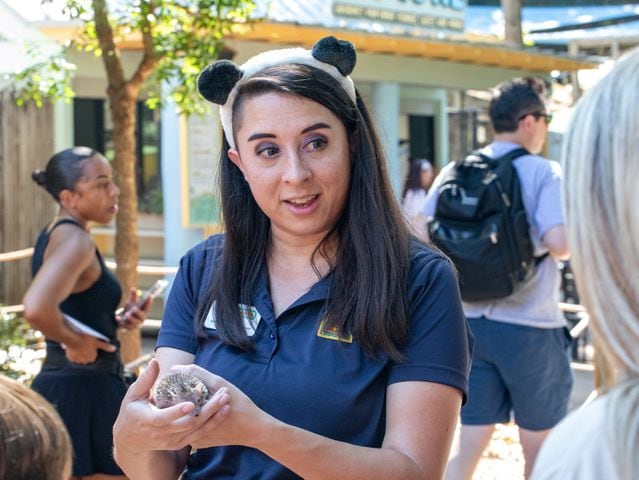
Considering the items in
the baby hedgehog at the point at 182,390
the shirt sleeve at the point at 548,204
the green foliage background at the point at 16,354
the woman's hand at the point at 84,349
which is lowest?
the green foliage background at the point at 16,354

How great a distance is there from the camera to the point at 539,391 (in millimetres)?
4578

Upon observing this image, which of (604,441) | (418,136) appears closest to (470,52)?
(418,136)

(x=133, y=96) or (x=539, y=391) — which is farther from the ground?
(x=133, y=96)

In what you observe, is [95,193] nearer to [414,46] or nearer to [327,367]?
[327,367]

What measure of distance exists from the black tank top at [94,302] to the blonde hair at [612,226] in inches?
132

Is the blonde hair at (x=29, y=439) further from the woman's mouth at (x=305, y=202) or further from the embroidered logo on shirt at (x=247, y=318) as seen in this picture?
the woman's mouth at (x=305, y=202)

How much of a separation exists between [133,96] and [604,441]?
5189 millimetres

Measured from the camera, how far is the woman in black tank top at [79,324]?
420 cm

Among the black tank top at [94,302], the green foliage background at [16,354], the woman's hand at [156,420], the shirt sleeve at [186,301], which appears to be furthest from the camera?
the green foliage background at [16,354]

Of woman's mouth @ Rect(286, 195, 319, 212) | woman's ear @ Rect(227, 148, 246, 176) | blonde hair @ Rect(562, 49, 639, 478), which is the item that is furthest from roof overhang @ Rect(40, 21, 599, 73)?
blonde hair @ Rect(562, 49, 639, 478)

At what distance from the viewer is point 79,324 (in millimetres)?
4262

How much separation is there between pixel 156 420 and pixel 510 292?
277 centimetres

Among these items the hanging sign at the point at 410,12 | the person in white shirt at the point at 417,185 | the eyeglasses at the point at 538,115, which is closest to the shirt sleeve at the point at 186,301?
the eyeglasses at the point at 538,115

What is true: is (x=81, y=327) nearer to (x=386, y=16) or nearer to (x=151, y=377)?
(x=151, y=377)
